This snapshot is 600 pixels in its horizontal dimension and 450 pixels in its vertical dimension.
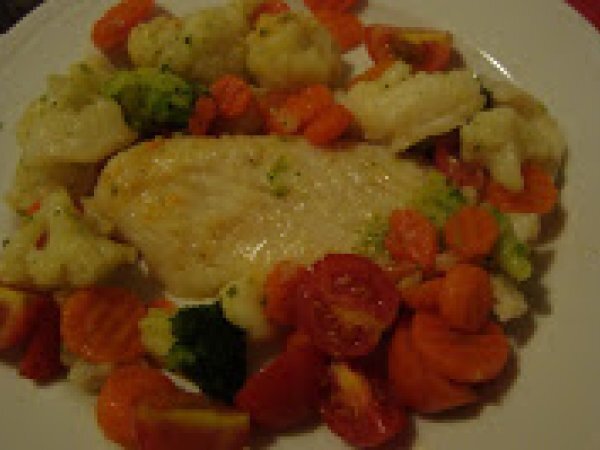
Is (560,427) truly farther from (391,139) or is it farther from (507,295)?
(391,139)

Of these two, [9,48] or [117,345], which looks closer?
[117,345]

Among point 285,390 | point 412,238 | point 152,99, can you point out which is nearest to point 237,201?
point 152,99

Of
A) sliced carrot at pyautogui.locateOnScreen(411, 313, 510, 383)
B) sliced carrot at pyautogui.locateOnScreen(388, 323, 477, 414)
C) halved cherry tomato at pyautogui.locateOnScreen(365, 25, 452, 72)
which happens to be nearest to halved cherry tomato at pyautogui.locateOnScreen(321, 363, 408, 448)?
sliced carrot at pyautogui.locateOnScreen(388, 323, 477, 414)

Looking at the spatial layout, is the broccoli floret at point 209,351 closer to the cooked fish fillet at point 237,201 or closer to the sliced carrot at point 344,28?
the cooked fish fillet at point 237,201

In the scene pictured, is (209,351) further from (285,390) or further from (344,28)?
(344,28)

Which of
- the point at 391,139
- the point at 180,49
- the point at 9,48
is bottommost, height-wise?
the point at 391,139

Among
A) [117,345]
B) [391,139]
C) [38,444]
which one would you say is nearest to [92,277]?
[117,345]

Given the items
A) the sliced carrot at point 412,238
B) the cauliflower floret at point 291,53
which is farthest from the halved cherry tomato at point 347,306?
the cauliflower floret at point 291,53
